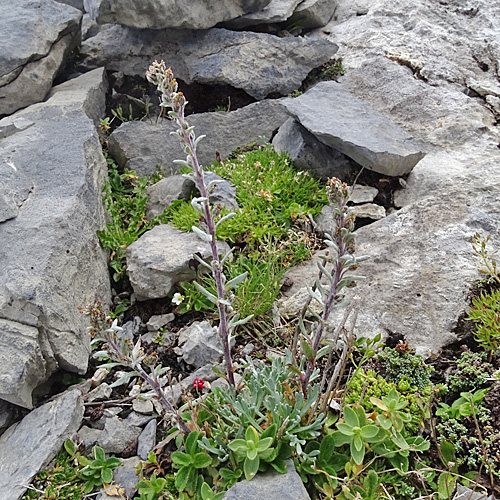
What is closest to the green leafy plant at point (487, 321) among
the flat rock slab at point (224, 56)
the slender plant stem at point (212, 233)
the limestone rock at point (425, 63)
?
the slender plant stem at point (212, 233)

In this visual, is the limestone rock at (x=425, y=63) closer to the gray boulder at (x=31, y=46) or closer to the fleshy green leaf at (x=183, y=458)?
the gray boulder at (x=31, y=46)

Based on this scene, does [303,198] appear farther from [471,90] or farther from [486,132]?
[471,90]

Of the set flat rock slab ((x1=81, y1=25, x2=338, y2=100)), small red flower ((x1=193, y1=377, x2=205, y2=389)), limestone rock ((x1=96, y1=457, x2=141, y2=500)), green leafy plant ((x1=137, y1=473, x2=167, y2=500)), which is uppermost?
flat rock slab ((x1=81, y1=25, x2=338, y2=100))

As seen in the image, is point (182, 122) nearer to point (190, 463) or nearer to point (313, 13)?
point (190, 463)

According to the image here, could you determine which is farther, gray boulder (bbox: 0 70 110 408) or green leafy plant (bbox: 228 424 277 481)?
gray boulder (bbox: 0 70 110 408)

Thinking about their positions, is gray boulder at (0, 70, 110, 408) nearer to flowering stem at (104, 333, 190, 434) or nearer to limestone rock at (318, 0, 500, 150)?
flowering stem at (104, 333, 190, 434)

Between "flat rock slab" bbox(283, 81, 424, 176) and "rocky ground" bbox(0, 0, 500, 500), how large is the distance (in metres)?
0.02

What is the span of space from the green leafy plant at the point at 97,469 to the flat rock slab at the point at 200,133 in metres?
3.59

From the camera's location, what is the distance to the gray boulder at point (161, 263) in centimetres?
445

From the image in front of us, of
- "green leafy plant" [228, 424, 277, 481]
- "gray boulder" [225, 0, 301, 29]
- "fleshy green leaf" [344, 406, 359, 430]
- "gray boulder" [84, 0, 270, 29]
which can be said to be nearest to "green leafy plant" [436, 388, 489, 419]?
"fleshy green leaf" [344, 406, 359, 430]

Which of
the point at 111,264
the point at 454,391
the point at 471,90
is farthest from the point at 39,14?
the point at 454,391

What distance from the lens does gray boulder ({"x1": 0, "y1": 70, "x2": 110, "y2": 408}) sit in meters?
3.58

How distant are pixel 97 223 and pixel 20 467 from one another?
88.3 inches

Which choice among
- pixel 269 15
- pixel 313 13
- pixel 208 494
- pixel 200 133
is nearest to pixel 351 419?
pixel 208 494
